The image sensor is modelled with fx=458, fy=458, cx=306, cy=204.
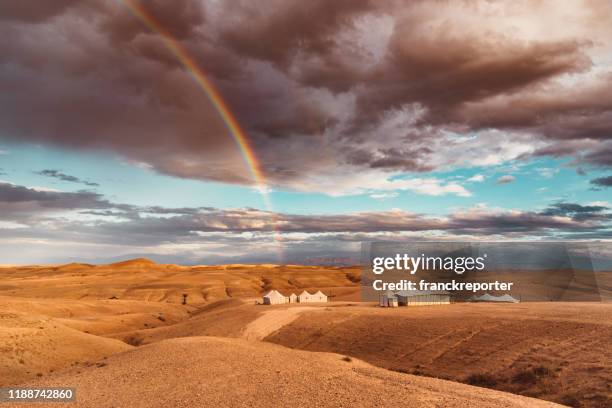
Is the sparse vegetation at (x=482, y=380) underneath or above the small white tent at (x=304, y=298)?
above

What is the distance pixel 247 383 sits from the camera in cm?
2681

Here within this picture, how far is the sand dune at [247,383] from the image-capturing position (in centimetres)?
2359

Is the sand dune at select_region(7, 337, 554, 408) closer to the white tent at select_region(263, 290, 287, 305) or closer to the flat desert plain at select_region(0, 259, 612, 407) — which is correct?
the flat desert plain at select_region(0, 259, 612, 407)

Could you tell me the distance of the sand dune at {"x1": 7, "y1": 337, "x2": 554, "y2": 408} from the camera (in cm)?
2359

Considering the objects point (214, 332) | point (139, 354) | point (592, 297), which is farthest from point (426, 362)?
point (592, 297)

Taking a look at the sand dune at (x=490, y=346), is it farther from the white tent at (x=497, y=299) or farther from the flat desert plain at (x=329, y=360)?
the white tent at (x=497, y=299)

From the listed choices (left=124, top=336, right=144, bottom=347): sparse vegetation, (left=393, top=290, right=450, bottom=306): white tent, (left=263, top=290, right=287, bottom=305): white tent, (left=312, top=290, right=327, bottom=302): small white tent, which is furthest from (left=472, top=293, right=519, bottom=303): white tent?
(left=124, top=336, right=144, bottom=347): sparse vegetation

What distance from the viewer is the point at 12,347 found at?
40.4 metres

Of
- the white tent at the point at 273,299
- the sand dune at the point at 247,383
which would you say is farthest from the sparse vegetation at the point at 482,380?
the white tent at the point at 273,299

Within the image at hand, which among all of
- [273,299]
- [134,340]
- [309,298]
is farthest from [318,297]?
[134,340]

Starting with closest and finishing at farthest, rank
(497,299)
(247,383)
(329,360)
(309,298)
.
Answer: (247,383) < (329,360) < (497,299) < (309,298)

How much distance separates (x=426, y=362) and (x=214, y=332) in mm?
31654

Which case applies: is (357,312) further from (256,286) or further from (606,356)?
(256,286)

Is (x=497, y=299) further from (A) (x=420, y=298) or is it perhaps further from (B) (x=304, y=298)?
(B) (x=304, y=298)
